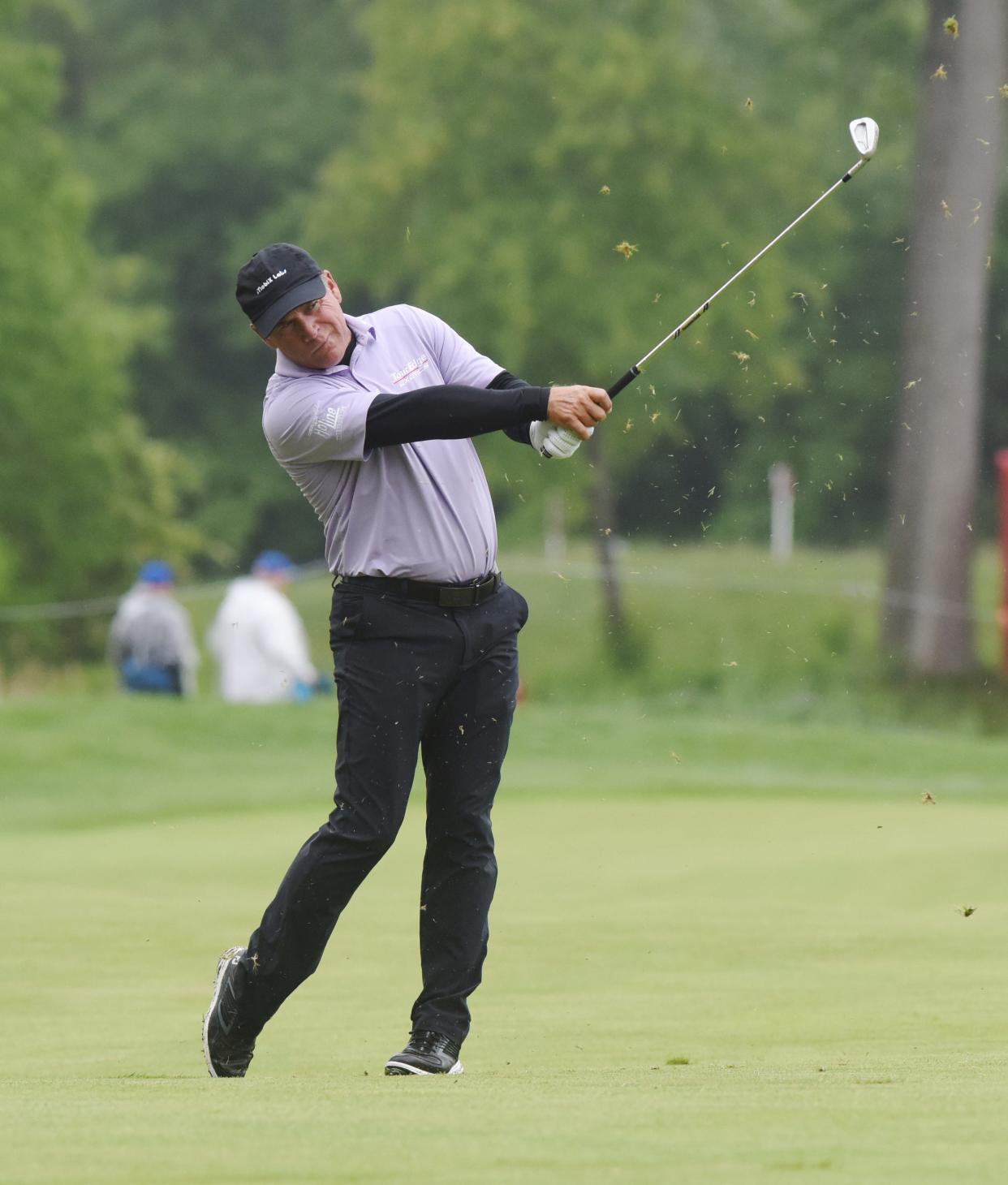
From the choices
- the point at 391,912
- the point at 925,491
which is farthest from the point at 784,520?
the point at 391,912

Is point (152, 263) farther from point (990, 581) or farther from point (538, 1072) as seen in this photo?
point (538, 1072)

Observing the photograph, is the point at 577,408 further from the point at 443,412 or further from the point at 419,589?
the point at 419,589

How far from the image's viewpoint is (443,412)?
16.5ft

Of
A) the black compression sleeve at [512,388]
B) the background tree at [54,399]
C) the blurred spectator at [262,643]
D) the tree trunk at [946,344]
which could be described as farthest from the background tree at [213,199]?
the black compression sleeve at [512,388]

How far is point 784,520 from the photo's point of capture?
3644cm

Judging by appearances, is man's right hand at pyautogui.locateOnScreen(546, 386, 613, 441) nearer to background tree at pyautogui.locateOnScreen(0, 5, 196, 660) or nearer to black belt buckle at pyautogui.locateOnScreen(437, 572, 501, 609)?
black belt buckle at pyautogui.locateOnScreen(437, 572, 501, 609)

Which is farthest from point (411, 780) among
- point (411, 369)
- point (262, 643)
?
point (262, 643)

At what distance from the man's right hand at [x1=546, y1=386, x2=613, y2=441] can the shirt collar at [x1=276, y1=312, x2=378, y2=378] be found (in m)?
0.50

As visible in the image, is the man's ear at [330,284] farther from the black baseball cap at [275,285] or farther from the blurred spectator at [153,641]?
the blurred spectator at [153,641]

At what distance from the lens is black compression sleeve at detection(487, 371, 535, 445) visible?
5.32m

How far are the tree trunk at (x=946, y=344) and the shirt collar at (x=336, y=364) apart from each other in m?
14.2

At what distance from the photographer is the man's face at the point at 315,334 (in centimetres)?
518

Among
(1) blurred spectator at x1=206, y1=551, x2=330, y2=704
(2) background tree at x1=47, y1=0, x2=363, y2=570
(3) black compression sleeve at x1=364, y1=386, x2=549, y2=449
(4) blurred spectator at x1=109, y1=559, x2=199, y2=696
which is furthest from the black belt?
(2) background tree at x1=47, y1=0, x2=363, y2=570

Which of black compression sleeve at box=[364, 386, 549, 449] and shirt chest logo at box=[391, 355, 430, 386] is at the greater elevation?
shirt chest logo at box=[391, 355, 430, 386]
